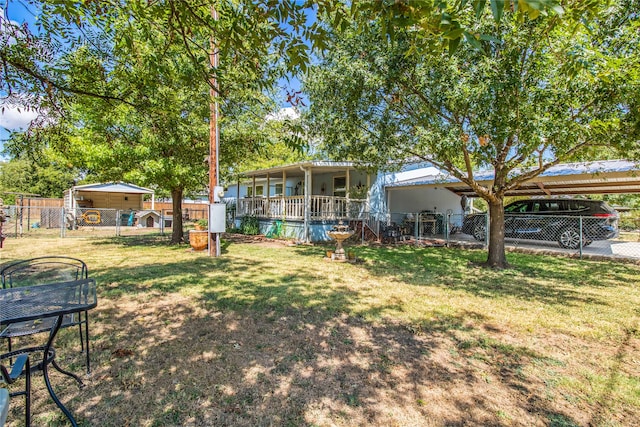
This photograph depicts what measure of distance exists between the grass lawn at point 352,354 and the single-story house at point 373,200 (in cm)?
630

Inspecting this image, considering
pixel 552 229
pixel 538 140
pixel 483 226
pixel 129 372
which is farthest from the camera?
pixel 483 226

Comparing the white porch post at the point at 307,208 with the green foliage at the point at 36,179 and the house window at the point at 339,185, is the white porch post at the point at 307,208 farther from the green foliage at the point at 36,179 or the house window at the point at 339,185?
the green foliage at the point at 36,179

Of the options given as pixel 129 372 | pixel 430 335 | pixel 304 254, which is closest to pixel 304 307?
pixel 430 335

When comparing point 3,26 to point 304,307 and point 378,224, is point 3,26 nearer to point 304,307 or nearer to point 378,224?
point 304,307

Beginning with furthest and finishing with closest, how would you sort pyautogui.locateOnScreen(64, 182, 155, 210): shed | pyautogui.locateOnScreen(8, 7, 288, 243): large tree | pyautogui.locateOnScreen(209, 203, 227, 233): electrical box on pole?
pyautogui.locateOnScreen(64, 182, 155, 210): shed, pyautogui.locateOnScreen(209, 203, 227, 233): electrical box on pole, pyautogui.locateOnScreen(8, 7, 288, 243): large tree

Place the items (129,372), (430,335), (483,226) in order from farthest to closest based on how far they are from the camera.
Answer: (483,226) < (430,335) < (129,372)

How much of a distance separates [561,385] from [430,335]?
121 cm

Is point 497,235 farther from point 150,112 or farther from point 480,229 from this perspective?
point 150,112

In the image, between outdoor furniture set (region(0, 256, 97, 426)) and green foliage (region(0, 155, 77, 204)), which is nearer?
outdoor furniture set (region(0, 256, 97, 426))

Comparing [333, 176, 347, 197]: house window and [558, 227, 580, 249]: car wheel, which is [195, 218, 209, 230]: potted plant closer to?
[333, 176, 347, 197]: house window

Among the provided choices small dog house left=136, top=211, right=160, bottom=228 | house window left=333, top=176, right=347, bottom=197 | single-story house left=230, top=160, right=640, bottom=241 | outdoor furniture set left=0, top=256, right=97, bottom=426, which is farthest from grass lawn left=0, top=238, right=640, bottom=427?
small dog house left=136, top=211, right=160, bottom=228

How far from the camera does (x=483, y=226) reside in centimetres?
1220

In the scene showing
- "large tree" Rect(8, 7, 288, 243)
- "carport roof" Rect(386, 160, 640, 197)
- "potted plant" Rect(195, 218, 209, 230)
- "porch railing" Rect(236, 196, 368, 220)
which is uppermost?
"large tree" Rect(8, 7, 288, 243)

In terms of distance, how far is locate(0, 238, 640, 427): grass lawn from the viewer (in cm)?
225
